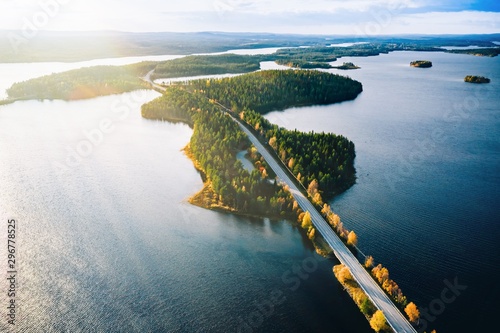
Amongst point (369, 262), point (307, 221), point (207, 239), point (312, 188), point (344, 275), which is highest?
point (312, 188)

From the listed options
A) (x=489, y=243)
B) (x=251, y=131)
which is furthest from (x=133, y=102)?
(x=489, y=243)

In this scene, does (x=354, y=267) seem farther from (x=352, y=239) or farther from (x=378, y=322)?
(x=378, y=322)

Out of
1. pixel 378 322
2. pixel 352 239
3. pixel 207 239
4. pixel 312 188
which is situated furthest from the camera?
pixel 312 188

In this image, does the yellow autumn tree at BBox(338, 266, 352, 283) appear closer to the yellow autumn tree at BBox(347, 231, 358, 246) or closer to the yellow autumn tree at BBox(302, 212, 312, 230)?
the yellow autumn tree at BBox(347, 231, 358, 246)

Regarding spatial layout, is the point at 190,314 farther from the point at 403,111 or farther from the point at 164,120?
the point at 403,111

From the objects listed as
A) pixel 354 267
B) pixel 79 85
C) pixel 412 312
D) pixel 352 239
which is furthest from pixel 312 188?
pixel 79 85

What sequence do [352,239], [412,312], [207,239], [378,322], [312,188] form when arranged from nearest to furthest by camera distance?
[378,322] → [412,312] → [352,239] → [207,239] → [312,188]
